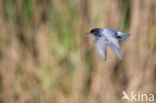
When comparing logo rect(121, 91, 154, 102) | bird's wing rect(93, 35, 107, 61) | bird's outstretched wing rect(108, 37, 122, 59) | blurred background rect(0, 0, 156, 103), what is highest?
bird's outstretched wing rect(108, 37, 122, 59)

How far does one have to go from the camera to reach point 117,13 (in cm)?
121

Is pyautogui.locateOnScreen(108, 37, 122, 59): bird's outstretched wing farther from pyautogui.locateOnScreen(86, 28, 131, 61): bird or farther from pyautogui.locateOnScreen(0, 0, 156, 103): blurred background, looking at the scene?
pyautogui.locateOnScreen(0, 0, 156, 103): blurred background

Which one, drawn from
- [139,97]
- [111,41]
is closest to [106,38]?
[111,41]

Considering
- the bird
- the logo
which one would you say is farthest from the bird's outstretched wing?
the logo

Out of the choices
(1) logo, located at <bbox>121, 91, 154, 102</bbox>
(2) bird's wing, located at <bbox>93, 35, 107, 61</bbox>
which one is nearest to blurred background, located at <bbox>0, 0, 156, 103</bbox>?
(1) logo, located at <bbox>121, 91, 154, 102</bbox>

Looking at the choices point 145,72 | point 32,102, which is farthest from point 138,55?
point 32,102

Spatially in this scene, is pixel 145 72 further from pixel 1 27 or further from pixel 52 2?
pixel 1 27

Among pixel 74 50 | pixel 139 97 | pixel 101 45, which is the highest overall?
pixel 101 45

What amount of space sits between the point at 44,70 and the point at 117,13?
0.33 metres

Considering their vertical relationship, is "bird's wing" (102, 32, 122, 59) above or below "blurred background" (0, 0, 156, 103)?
above

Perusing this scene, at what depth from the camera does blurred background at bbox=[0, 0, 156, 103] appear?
123 cm

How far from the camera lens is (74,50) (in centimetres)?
126

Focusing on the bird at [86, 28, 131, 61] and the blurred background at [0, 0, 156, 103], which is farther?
the blurred background at [0, 0, 156, 103]

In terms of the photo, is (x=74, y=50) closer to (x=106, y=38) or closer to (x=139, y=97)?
(x=139, y=97)
